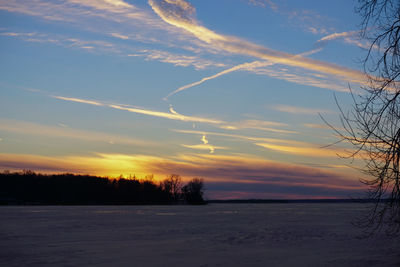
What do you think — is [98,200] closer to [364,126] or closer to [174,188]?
[174,188]

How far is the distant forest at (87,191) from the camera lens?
5054 inches

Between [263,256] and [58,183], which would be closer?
[263,256]

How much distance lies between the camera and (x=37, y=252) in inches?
739

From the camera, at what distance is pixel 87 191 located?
5413 inches

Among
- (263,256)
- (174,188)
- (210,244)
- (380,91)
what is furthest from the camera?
(174,188)

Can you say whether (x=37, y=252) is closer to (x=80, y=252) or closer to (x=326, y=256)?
(x=80, y=252)

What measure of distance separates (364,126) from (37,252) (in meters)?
15.3

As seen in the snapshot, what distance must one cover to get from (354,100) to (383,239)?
65.3ft

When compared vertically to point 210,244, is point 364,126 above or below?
above

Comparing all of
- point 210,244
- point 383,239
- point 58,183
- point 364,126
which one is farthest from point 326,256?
point 58,183

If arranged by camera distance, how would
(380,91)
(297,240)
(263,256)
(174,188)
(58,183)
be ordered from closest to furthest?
(380,91) → (263,256) → (297,240) → (58,183) → (174,188)

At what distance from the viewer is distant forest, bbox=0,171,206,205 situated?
128m

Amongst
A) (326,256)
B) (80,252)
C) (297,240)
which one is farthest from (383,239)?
(80,252)

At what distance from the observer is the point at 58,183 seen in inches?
5231
